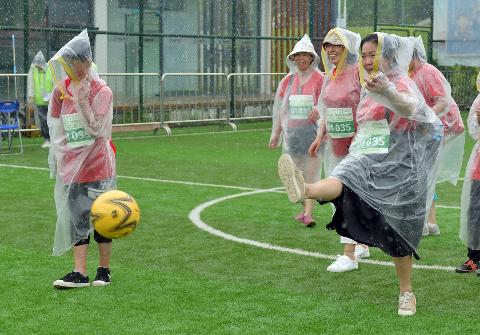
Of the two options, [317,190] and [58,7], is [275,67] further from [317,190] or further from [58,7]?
[317,190]

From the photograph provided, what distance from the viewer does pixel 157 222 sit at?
1024 centimetres

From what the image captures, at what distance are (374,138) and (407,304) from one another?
1.10 m

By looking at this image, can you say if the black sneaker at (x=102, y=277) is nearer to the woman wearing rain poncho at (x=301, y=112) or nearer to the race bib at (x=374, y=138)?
the race bib at (x=374, y=138)

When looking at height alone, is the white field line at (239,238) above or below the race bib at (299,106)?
below

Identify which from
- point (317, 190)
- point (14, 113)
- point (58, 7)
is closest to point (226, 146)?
point (14, 113)

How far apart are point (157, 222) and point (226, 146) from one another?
8830mm

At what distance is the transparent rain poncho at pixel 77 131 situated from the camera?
7.33 metres

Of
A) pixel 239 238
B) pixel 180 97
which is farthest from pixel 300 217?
pixel 180 97

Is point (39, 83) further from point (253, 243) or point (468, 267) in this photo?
point (468, 267)

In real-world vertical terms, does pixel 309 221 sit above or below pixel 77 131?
below

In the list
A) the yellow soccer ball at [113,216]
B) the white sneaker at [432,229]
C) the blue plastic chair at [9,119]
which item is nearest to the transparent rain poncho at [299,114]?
the white sneaker at [432,229]

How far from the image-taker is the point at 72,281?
7.25 m

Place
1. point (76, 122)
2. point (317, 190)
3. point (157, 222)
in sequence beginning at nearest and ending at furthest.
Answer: point (317, 190), point (76, 122), point (157, 222)

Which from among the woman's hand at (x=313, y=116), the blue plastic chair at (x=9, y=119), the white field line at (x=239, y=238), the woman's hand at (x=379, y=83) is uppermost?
the woman's hand at (x=379, y=83)
